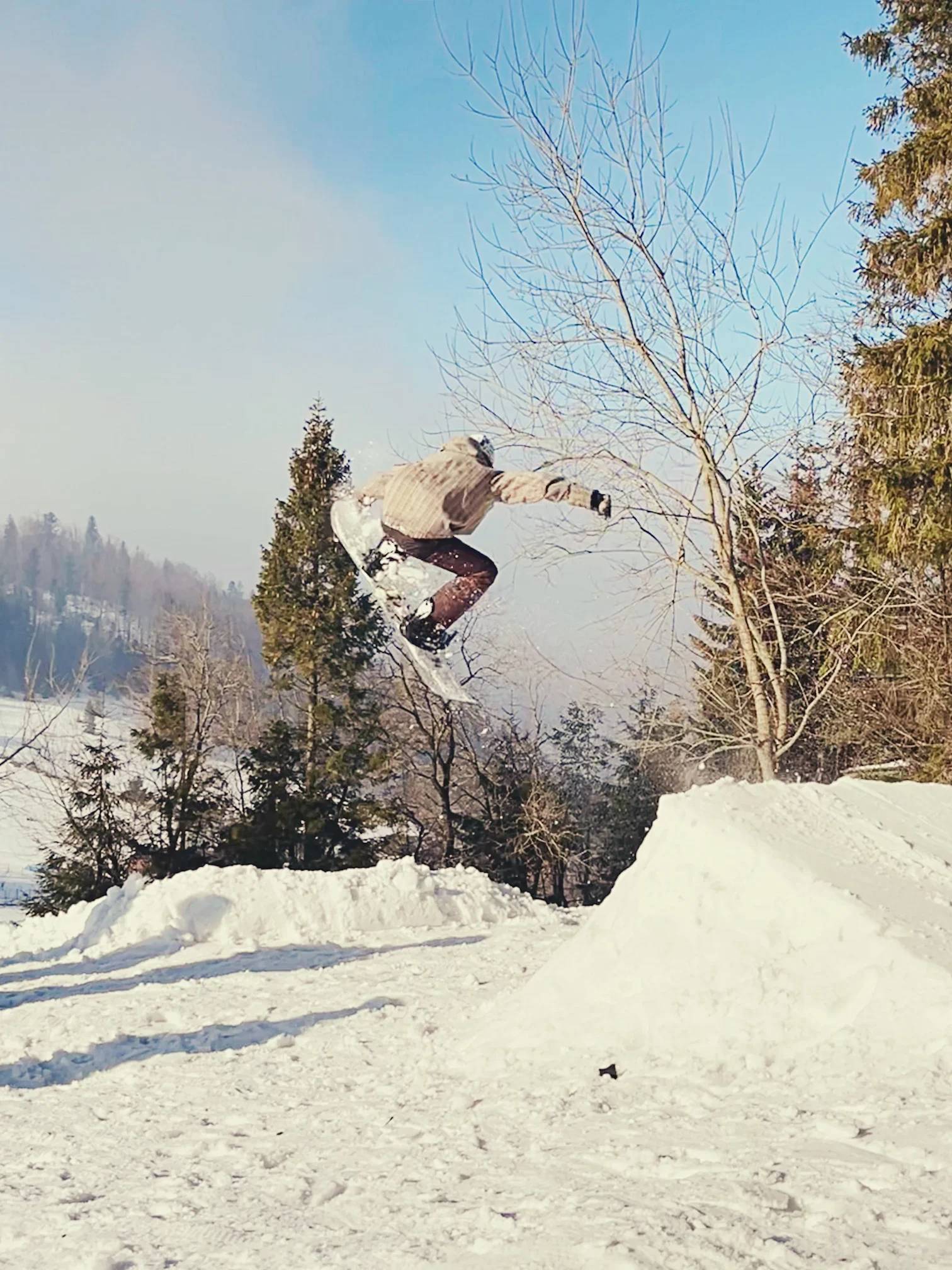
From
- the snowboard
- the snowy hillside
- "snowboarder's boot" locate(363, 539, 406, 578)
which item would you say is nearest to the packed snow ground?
the snowboard

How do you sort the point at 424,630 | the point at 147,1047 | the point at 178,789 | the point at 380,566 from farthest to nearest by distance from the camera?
the point at 178,789 < the point at 147,1047 < the point at 424,630 < the point at 380,566

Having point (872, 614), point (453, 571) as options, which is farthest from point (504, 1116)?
point (872, 614)

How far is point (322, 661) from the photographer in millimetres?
24141

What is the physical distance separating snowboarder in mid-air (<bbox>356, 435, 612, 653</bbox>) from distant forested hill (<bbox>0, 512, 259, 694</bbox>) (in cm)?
5675

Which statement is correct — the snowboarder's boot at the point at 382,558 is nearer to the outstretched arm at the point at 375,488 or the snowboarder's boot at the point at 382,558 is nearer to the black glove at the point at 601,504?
the outstretched arm at the point at 375,488

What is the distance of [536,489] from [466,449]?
0.51 meters

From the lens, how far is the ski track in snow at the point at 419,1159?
10.9 ft

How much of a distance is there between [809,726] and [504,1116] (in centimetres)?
1682

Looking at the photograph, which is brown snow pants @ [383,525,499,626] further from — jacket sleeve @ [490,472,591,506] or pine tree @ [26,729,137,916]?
pine tree @ [26,729,137,916]

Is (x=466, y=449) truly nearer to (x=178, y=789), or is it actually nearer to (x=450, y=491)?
(x=450, y=491)

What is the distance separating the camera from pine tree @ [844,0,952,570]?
10.2 metres

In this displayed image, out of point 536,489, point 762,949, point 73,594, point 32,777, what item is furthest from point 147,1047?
point 73,594

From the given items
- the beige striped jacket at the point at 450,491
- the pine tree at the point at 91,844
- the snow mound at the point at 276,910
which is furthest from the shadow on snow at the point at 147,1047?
the pine tree at the point at 91,844

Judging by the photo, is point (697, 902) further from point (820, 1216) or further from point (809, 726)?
point (809, 726)
